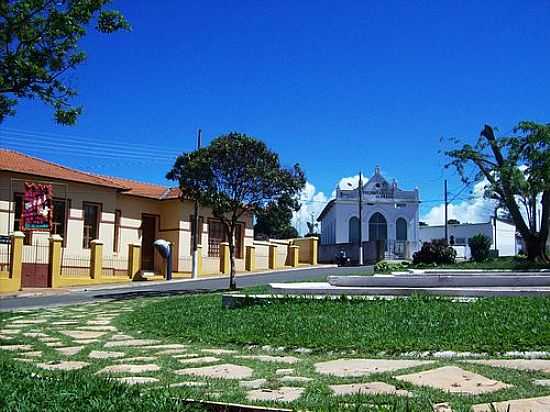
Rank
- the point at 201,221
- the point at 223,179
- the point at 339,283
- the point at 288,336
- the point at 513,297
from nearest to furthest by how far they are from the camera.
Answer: the point at 288,336 < the point at 513,297 < the point at 339,283 < the point at 223,179 < the point at 201,221

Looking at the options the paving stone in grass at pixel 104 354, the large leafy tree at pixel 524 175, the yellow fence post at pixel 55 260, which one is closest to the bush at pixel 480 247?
the large leafy tree at pixel 524 175

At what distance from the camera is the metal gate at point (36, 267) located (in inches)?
955

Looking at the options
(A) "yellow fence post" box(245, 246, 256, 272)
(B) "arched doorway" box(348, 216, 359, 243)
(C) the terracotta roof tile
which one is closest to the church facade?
(B) "arched doorway" box(348, 216, 359, 243)

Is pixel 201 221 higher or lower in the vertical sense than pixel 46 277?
higher

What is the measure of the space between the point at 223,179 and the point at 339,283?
26.8 feet

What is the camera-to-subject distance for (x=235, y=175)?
1956cm

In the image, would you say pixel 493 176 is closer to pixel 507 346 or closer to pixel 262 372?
pixel 507 346

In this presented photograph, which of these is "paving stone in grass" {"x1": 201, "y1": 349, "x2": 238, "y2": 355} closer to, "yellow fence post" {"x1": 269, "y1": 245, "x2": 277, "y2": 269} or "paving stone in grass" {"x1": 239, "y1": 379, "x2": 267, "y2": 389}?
"paving stone in grass" {"x1": 239, "y1": 379, "x2": 267, "y2": 389}

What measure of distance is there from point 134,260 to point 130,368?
23221 mm

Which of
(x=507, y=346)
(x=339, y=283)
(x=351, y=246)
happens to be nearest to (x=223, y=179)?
(x=339, y=283)

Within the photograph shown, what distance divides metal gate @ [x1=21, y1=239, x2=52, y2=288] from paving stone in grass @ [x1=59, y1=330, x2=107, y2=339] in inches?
616

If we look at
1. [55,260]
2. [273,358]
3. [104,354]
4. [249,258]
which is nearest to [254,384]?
[273,358]

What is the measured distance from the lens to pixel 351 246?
149ft

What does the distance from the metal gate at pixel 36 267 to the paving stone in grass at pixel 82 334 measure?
15.7 m
